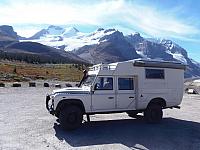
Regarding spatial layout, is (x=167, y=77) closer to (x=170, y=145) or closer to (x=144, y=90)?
(x=144, y=90)

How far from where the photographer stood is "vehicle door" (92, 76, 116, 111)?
585 inches

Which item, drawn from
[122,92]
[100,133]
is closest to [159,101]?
[122,92]

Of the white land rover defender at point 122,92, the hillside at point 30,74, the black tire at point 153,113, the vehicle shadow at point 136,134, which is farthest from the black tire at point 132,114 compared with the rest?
the hillside at point 30,74

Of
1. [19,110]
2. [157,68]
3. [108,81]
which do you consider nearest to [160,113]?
[157,68]

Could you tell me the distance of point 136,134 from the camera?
14008mm

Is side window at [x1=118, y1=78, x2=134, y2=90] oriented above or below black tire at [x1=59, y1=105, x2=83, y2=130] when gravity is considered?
above

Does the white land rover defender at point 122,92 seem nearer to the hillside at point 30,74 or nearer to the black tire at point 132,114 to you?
the black tire at point 132,114

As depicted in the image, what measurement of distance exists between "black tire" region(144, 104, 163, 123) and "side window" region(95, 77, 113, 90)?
2470 mm

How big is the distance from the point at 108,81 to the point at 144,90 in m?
2.04

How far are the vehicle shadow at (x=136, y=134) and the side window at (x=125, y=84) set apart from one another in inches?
70.3

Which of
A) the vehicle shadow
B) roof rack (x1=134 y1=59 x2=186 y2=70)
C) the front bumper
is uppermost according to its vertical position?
roof rack (x1=134 y1=59 x2=186 y2=70)

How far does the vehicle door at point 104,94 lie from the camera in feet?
48.8

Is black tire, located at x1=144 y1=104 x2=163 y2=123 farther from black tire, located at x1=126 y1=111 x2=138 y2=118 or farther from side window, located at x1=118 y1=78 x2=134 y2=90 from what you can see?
side window, located at x1=118 y1=78 x2=134 y2=90

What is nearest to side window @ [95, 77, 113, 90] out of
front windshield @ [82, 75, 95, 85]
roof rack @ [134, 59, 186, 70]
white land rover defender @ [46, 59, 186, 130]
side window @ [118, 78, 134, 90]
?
white land rover defender @ [46, 59, 186, 130]
